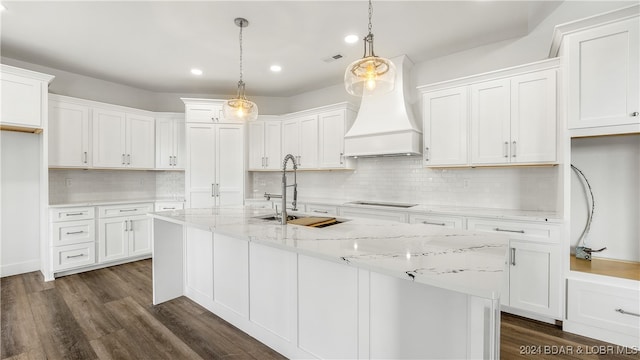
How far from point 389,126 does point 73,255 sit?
176 inches

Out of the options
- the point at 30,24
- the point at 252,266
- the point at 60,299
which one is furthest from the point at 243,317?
the point at 30,24

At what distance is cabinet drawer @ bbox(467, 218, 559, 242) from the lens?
96.3 inches

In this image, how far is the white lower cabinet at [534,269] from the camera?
2422mm

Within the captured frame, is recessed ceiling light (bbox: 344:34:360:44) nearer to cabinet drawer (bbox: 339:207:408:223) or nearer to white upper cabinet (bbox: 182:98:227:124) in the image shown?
cabinet drawer (bbox: 339:207:408:223)

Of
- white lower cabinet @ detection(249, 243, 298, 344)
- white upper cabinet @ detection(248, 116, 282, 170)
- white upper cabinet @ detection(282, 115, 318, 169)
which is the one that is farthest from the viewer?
white upper cabinet @ detection(248, 116, 282, 170)

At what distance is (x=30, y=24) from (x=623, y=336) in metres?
6.01

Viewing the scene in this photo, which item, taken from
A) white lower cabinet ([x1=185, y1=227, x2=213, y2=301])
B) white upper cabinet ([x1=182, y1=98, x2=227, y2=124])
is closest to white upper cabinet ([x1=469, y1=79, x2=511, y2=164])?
white lower cabinet ([x1=185, y1=227, x2=213, y2=301])

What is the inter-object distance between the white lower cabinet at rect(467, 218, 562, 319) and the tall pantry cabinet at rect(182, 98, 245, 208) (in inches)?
153

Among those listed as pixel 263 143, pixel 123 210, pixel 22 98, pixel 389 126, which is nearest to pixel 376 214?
pixel 389 126

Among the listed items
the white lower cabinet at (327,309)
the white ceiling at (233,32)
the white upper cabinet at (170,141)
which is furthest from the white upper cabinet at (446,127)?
the white upper cabinet at (170,141)

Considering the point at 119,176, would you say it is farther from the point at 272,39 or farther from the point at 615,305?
the point at 615,305

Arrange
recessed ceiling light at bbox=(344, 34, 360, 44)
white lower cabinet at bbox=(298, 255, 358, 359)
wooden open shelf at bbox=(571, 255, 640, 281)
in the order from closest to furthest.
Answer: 1. white lower cabinet at bbox=(298, 255, 358, 359)
2. wooden open shelf at bbox=(571, 255, 640, 281)
3. recessed ceiling light at bbox=(344, 34, 360, 44)

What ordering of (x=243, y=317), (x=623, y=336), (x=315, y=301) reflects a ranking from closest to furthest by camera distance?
(x=315, y=301), (x=623, y=336), (x=243, y=317)

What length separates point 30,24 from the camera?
2893 millimetres
